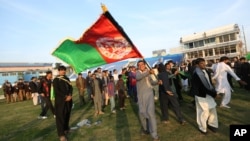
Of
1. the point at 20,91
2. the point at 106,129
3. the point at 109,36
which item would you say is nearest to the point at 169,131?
the point at 106,129

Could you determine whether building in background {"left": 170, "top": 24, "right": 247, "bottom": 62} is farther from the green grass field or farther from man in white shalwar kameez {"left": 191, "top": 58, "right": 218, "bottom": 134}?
man in white shalwar kameez {"left": 191, "top": 58, "right": 218, "bottom": 134}

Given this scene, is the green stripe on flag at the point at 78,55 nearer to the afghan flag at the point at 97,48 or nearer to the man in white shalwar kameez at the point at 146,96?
the afghan flag at the point at 97,48

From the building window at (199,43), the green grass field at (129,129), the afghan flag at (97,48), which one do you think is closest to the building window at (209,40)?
the building window at (199,43)

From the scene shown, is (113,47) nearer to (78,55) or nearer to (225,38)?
(78,55)

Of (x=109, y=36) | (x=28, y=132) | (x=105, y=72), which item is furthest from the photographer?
(x=105, y=72)

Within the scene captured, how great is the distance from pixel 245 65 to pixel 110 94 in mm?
7400

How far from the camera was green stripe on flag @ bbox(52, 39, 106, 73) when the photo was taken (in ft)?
22.3

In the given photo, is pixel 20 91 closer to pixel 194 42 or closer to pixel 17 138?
pixel 17 138

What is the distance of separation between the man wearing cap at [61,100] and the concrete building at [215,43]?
49.1 metres

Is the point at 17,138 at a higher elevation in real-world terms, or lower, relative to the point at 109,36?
lower

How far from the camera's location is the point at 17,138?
8.52m

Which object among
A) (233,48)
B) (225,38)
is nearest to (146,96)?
(233,48)

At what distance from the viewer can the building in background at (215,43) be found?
5706 cm

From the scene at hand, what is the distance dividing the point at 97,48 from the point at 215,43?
191ft
